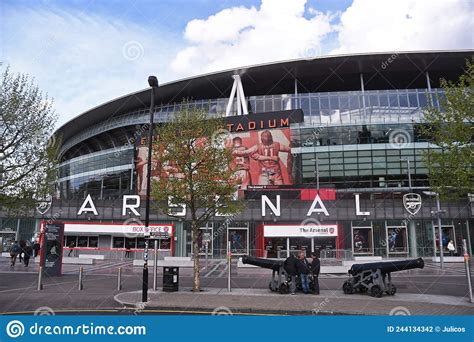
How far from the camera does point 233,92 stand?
52.8m

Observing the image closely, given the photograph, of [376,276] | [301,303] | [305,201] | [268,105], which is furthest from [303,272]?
[268,105]

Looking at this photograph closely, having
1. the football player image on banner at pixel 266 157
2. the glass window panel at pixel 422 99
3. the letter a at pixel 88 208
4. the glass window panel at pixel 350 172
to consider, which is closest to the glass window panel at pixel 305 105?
the football player image on banner at pixel 266 157

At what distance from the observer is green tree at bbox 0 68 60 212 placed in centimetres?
1617

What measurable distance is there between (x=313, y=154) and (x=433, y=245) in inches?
718

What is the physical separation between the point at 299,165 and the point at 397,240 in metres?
16.5

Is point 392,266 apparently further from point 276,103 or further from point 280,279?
point 276,103

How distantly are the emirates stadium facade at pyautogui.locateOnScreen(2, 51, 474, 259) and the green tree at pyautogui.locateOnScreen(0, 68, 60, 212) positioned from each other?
252 inches

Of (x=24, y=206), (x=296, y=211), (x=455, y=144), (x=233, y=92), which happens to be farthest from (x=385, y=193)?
(x=24, y=206)

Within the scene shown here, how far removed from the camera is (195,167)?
53.0 feet

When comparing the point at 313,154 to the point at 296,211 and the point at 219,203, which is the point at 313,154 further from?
the point at 219,203

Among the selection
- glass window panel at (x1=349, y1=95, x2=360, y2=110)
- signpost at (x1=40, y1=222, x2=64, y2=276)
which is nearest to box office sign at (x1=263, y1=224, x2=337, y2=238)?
signpost at (x1=40, y1=222, x2=64, y2=276)

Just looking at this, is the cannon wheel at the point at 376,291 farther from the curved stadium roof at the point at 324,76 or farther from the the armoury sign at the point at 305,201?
the curved stadium roof at the point at 324,76

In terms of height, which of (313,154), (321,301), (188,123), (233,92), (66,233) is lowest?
(321,301)

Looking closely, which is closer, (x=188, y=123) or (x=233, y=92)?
(x=188, y=123)
